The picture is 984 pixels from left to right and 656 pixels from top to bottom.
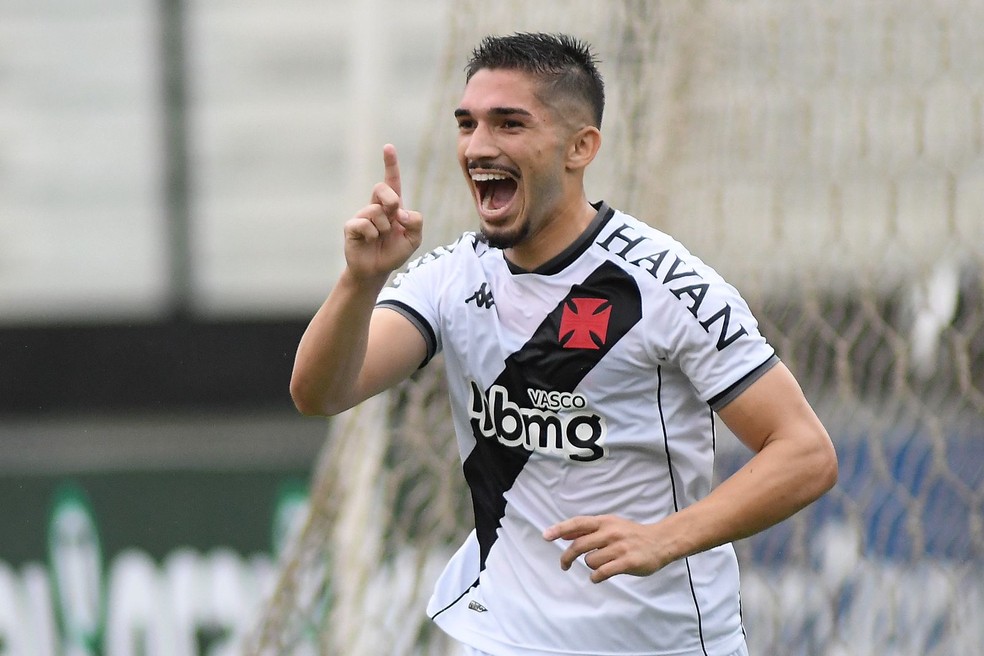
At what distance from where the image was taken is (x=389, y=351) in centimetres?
251

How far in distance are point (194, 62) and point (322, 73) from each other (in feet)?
2.43

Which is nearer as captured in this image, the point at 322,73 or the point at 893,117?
the point at 893,117

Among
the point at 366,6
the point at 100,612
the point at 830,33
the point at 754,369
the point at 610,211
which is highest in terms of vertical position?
the point at 366,6

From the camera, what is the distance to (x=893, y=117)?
421cm

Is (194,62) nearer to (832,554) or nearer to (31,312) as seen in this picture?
(31,312)

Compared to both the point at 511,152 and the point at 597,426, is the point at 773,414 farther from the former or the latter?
the point at 511,152

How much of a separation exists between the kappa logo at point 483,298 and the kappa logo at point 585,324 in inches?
6.4

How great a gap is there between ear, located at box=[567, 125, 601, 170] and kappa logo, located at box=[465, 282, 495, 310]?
0.27m

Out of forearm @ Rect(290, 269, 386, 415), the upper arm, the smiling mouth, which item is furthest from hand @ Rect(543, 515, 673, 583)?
the smiling mouth

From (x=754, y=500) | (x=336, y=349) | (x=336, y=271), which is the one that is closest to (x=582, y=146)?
(x=336, y=349)

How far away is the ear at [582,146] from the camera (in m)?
2.45

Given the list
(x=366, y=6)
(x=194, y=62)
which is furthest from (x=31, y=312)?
(x=366, y=6)

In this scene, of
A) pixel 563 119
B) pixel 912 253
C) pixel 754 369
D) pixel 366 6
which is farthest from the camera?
pixel 366 6

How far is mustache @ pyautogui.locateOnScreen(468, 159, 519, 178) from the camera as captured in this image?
235cm
